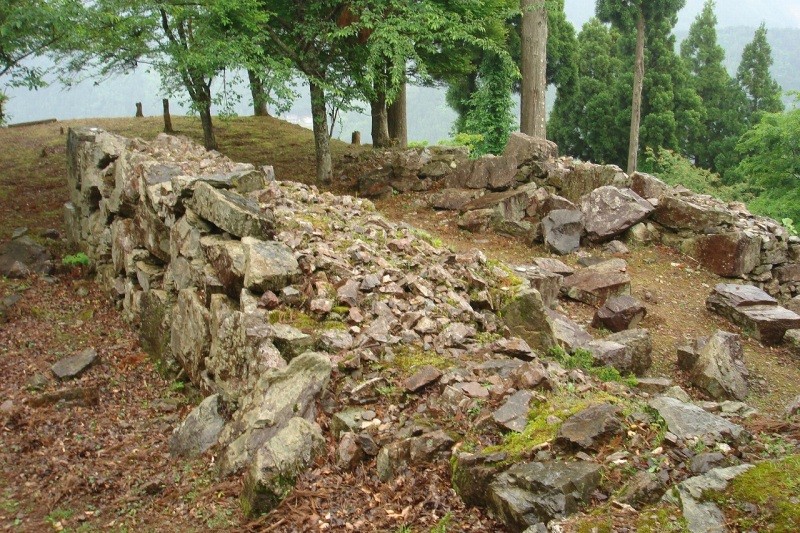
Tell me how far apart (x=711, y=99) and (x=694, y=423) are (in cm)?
3546

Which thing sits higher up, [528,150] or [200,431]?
[528,150]

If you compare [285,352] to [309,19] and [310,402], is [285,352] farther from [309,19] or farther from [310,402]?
[309,19]

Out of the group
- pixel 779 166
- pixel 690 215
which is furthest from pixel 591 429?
pixel 779 166

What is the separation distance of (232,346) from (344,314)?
1.33 m

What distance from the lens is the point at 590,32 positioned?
36.5m

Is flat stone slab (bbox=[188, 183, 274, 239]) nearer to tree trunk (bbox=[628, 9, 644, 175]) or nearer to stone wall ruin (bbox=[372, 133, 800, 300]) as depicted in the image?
stone wall ruin (bbox=[372, 133, 800, 300])

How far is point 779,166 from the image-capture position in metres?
22.6

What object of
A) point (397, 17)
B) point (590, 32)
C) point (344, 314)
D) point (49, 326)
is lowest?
point (49, 326)

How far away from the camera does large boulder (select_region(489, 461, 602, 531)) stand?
4.29 m

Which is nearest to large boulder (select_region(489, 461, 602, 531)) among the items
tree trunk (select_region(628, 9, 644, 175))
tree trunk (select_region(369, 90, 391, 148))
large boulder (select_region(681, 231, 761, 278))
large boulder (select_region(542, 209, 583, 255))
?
large boulder (select_region(542, 209, 583, 255))

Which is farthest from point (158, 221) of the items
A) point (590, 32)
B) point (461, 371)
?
point (590, 32)

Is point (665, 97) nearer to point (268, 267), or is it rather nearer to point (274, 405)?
point (268, 267)

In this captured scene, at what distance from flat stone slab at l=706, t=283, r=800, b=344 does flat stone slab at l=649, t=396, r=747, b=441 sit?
6.97 metres

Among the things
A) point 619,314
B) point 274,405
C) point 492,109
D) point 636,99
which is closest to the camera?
point 274,405
